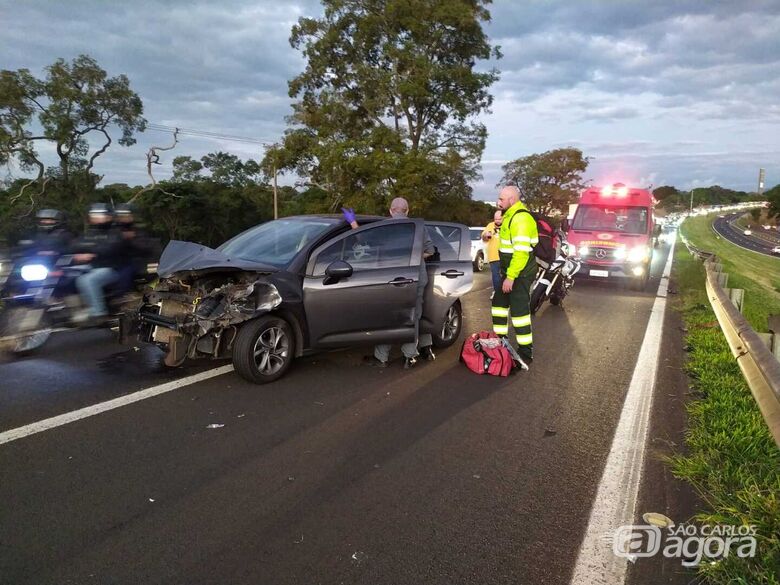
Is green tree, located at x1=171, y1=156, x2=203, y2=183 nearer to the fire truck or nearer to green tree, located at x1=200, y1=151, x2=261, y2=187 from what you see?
green tree, located at x1=200, y1=151, x2=261, y2=187

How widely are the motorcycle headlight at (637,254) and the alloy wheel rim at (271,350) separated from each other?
10862mm

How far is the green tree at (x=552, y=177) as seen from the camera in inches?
2346

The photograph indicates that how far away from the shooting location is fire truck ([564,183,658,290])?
14109 millimetres

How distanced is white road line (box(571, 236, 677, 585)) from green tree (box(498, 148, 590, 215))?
182ft

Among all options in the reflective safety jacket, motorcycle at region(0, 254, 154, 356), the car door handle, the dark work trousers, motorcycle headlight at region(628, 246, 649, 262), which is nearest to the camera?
motorcycle at region(0, 254, 154, 356)

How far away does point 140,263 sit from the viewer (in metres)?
7.13

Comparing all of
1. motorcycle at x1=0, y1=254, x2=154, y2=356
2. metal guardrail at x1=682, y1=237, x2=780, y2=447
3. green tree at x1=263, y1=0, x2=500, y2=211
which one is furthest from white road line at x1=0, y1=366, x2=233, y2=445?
green tree at x1=263, y1=0, x2=500, y2=211

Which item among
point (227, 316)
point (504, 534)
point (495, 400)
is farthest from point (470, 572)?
point (227, 316)

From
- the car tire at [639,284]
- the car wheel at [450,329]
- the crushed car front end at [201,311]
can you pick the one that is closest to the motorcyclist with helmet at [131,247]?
the crushed car front end at [201,311]

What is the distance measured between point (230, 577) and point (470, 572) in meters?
1.14

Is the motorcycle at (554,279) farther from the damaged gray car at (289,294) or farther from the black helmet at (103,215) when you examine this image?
the black helmet at (103,215)

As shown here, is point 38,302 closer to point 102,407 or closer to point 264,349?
point 102,407

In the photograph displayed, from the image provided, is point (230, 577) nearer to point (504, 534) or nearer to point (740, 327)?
point (504, 534)

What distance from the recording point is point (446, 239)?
729cm
